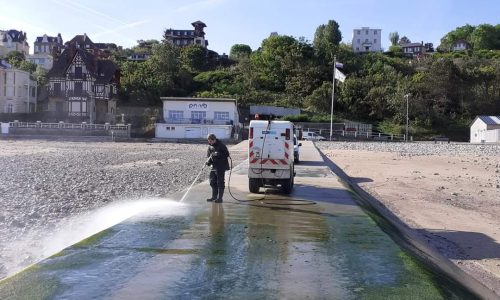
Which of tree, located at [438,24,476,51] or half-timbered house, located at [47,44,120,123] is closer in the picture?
half-timbered house, located at [47,44,120,123]

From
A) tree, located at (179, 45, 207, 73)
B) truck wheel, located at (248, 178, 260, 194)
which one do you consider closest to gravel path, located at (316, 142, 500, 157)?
truck wheel, located at (248, 178, 260, 194)

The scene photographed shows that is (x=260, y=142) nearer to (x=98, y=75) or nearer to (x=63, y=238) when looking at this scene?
(x=63, y=238)

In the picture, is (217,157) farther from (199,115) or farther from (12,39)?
(12,39)

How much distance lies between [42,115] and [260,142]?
218 ft

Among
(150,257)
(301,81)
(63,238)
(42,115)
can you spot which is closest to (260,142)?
(63,238)

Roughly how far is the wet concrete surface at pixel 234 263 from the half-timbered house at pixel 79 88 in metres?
66.9

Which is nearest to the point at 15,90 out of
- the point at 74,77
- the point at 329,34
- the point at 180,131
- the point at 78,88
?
the point at 74,77

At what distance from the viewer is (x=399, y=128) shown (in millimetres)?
80250

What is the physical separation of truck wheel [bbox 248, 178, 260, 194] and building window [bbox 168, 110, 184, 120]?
54775mm

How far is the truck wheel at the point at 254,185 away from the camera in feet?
46.6

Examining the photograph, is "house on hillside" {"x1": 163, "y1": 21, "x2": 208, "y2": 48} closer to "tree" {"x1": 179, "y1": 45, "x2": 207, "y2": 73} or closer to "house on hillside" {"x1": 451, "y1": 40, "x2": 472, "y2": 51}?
"tree" {"x1": 179, "y1": 45, "x2": 207, "y2": 73}

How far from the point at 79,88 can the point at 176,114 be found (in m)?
16.4

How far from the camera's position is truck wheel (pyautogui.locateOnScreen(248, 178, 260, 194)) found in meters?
14.2

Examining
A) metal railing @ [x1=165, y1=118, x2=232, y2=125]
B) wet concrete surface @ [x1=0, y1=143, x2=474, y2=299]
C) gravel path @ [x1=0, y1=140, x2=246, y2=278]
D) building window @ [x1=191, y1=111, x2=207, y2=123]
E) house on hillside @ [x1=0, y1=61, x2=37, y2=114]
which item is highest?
house on hillside @ [x1=0, y1=61, x2=37, y2=114]
